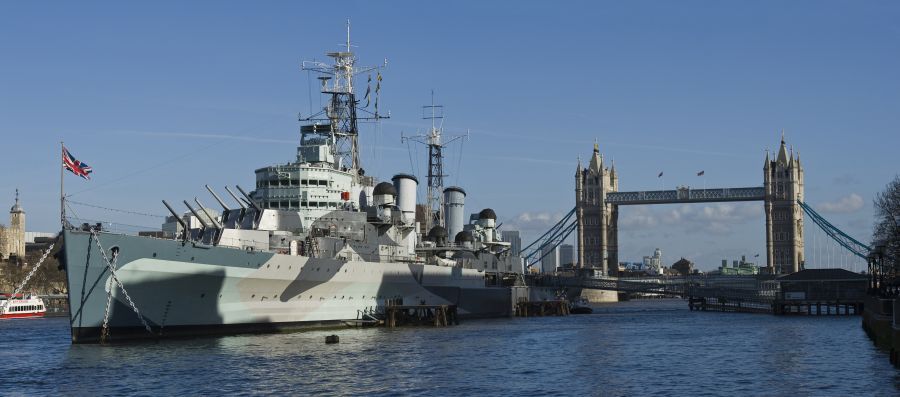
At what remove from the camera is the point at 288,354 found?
122 feet

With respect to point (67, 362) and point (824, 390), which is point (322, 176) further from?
point (824, 390)

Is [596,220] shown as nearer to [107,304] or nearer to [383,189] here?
[383,189]

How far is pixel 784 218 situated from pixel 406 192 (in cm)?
12045

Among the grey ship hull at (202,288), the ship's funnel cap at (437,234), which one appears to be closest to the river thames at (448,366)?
the grey ship hull at (202,288)

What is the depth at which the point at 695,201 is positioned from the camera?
16312 cm

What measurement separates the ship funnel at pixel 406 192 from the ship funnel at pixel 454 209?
1385 cm

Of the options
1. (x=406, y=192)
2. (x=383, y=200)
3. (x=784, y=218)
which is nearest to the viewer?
(x=383, y=200)

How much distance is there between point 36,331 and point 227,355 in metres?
23.9

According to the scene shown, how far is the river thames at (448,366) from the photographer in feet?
95.3

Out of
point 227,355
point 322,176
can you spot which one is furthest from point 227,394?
point 322,176

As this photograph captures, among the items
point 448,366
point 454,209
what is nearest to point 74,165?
point 448,366

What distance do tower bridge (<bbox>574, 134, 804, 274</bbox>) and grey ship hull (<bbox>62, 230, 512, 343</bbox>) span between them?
122 metres

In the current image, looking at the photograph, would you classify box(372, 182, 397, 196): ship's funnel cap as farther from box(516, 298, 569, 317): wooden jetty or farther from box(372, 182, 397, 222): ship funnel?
box(516, 298, 569, 317): wooden jetty

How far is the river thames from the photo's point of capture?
29047mm
